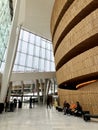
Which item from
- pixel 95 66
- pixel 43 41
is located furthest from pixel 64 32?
Answer: pixel 43 41

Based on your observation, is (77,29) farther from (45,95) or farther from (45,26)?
(45,95)

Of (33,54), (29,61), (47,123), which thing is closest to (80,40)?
(47,123)

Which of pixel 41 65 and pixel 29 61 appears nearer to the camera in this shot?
pixel 29 61

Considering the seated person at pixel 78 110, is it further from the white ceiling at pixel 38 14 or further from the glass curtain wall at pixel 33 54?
the glass curtain wall at pixel 33 54

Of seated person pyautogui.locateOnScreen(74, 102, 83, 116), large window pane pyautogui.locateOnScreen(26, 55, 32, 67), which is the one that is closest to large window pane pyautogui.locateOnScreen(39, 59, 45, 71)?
large window pane pyautogui.locateOnScreen(26, 55, 32, 67)

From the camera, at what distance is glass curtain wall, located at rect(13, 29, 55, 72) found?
3209 centimetres

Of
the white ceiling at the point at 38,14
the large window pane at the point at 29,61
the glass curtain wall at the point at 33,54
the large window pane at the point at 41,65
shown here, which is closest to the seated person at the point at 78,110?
the white ceiling at the point at 38,14

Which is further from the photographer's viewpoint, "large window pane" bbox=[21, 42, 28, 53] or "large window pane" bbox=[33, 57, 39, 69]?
"large window pane" bbox=[33, 57, 39, 69]

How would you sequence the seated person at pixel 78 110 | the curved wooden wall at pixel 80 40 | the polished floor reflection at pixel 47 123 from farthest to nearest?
the curved wooden wall at pixel 80 40, the seated person at pixel 78 110, the polished floor reflection at pixel 47 123

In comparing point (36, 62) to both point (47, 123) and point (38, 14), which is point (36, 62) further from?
point (47, 123)

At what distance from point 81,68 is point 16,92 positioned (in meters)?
35.2

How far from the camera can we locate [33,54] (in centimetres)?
3494

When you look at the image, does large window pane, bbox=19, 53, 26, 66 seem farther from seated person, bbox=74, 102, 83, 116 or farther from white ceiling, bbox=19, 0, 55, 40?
seated person, bbox=74, 102, 83, 116

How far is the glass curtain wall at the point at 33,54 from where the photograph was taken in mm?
32094
